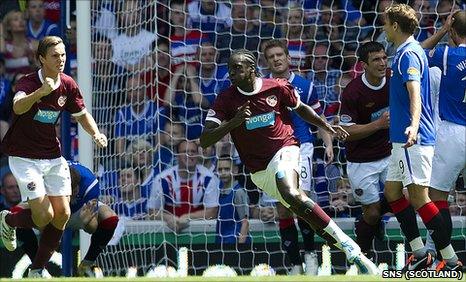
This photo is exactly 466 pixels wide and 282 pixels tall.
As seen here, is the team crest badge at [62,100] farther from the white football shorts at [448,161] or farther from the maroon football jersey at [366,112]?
the white football shorts at [448,161]

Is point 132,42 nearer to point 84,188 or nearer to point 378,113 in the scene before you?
point 84,188

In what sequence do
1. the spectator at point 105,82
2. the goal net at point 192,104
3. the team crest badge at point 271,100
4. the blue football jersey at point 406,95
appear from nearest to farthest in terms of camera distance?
the blue football jersey at point 406,95 → the team crest badge at point 271,100 → the spectator at point 105,82 → the goal net at point 192,104

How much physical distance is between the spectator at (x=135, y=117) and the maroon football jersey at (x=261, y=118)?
2787 mm

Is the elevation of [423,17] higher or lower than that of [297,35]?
higher

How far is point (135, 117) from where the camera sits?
13.1 meters

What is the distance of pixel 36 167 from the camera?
10.4m

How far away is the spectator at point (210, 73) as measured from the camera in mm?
13211

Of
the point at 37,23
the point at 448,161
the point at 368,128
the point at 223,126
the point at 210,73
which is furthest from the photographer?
the point at 37,23

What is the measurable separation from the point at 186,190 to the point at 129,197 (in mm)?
558

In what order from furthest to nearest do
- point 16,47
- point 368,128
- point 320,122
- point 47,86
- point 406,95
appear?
1. point 16,47
2. point 368,128
3. point 320,122
4. point 47,86
5. point 406,95

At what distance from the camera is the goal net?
41.7 feet

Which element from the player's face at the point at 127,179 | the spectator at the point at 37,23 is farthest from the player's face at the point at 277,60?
the spectator at the point at 37,23

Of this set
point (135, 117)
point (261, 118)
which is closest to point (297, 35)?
point (135, 117)

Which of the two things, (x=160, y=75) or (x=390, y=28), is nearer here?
(x=390, y=28)
